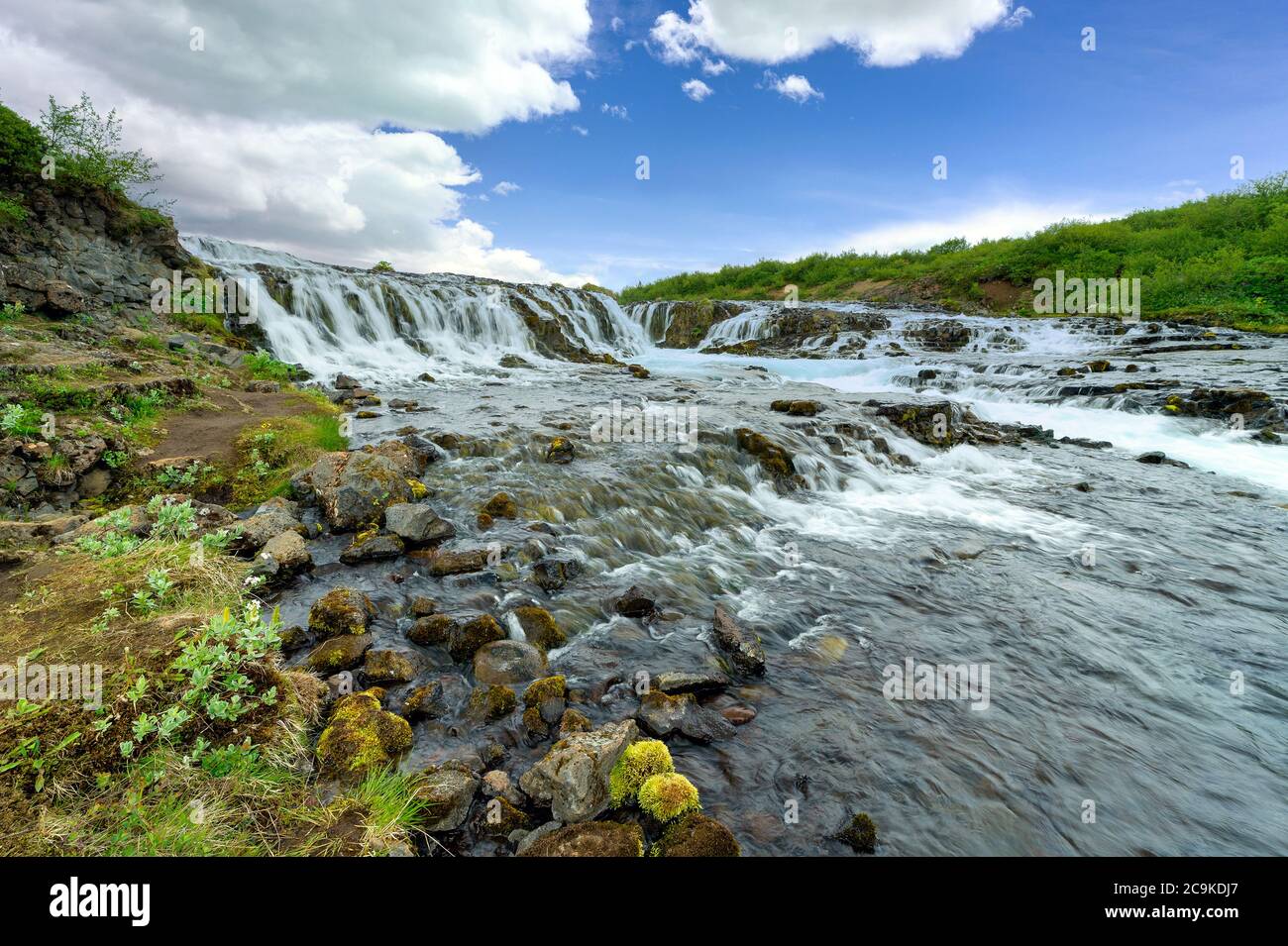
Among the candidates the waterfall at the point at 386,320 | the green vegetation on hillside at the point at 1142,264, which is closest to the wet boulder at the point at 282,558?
the waterfall at the point at 386,320

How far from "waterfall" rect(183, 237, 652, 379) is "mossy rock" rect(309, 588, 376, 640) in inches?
644

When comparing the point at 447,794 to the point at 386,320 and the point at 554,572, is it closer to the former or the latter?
the point at 554,572

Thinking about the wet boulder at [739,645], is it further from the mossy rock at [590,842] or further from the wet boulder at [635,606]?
the mossy rock at [590,842]

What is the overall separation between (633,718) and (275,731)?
2.36 metres

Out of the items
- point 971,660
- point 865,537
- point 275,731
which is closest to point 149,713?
point 275,731

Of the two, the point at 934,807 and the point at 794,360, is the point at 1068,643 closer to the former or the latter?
the point at 934,807

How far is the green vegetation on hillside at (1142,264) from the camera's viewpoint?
28.5 metres

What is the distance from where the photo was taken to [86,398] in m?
7.80

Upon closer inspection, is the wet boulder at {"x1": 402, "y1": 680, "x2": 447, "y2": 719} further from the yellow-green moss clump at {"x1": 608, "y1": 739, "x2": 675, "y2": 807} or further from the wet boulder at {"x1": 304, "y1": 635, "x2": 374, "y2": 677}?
the yellow-green moss clump at {"x1": 608, "y1": 739, "x2": 675, "y2": 807}

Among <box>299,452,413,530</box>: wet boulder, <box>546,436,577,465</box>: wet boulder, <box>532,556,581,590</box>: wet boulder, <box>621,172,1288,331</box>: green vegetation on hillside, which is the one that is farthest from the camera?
<box>621,172,1288,331</box>: green vegetation on hillside

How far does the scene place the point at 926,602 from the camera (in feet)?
19.9

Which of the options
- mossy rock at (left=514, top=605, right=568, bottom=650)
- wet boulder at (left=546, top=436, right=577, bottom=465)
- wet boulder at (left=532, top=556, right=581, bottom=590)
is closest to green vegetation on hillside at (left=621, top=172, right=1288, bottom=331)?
wet boulder at (left=546, top=436, right=577, bottom=465)

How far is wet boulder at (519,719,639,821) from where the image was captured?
3.04 m

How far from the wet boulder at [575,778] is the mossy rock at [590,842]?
0.18 m
